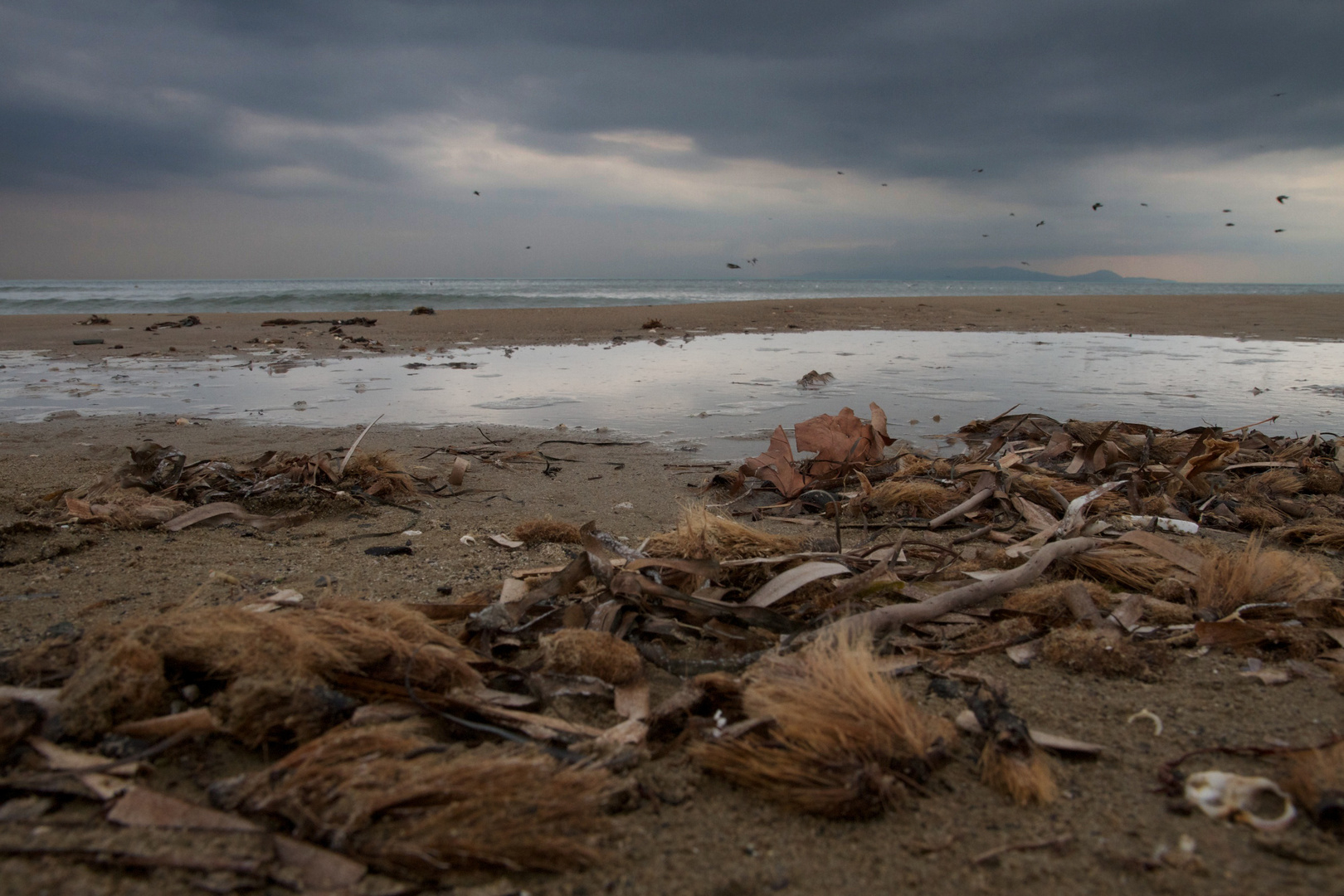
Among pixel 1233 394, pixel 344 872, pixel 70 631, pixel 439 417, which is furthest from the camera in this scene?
pixel 1233 394

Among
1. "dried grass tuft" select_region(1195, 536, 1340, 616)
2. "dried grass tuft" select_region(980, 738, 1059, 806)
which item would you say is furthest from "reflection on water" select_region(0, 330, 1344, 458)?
"dried grass tuft" select_region(980, 738, 1059, 806)

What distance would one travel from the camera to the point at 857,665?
5.00 ft

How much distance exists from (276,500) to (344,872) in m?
2.73

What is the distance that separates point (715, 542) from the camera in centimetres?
256

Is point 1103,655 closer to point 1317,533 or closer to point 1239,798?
point 1239,798

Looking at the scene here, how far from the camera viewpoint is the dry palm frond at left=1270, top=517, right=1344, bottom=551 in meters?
2.99

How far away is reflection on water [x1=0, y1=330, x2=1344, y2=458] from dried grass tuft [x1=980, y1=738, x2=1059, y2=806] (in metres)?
3.60

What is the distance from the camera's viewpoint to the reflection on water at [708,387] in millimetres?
6336

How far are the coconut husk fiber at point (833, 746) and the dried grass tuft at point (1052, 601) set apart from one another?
2.64ft

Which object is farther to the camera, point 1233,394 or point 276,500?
point 1233,394

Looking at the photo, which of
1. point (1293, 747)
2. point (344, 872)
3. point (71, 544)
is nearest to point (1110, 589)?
point (1293, 747)

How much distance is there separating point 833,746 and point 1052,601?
1168 mm

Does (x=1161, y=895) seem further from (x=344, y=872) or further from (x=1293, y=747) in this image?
(x=344, y=872)

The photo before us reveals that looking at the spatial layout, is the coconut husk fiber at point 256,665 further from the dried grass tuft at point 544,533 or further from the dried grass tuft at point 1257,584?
the dried grass tuft at point 1257,584
